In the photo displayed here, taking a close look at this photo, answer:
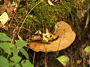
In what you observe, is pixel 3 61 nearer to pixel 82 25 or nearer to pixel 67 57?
pixel 67 57

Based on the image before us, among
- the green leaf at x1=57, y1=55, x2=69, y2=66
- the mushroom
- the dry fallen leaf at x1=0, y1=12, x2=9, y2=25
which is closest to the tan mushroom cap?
the mushroom

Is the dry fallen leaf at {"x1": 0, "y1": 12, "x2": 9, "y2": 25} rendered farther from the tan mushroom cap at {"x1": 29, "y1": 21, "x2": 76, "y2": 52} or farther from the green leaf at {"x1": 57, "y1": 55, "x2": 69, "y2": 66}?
the green leaf at {"x1": 57, "y1": 55, "x2": 69, "y2": 66}

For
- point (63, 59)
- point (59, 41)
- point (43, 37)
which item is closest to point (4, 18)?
point (43, 37)

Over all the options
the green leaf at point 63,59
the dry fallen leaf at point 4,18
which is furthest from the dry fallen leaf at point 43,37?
the dry fallen leaf at point 4,18

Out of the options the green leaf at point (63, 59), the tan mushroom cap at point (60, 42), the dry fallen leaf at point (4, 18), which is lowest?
the green leaf at point (63, 59)

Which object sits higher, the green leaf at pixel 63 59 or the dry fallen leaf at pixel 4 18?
the dry fallen leaf at pixel 4 18

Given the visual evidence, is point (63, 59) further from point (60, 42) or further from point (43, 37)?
point (43, 37)

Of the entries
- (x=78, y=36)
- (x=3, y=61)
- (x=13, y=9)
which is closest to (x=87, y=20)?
(x=78, y=36)

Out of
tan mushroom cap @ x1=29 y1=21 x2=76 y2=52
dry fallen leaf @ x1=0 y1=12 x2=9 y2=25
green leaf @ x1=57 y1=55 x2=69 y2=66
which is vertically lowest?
green leaf @ x1=57 y1=55 x2=69 y2=66

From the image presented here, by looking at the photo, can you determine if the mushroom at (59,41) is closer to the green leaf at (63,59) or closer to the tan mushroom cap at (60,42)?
the tan mushroom cap at (60,42)
